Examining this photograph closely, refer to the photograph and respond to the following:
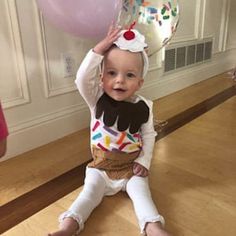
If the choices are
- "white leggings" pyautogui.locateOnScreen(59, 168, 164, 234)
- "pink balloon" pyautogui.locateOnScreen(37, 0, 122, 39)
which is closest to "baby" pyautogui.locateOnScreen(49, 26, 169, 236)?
"white leggings" pyautogui.locateOnScreen(59, 168, 164, 234)

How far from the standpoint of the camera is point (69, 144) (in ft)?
4.99

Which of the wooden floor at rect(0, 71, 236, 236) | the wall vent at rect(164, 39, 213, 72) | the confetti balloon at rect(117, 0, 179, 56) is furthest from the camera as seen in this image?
the wall vent at rect(164, 39, 213, 72)

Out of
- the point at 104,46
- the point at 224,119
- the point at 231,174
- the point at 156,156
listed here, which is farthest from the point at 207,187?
the point at 224,119

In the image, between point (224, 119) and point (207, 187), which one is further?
point (224, 119)

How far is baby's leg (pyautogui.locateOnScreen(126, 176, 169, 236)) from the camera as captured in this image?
0.85 m

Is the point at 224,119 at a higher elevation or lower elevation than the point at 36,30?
lower

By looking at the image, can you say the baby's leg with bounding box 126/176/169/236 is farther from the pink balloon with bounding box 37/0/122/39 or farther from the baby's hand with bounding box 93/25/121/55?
the pink balloon with bounding box 37/0/122/39

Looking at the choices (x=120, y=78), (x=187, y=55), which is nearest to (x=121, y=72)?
(x=120, y=78)

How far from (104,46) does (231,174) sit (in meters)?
0.75

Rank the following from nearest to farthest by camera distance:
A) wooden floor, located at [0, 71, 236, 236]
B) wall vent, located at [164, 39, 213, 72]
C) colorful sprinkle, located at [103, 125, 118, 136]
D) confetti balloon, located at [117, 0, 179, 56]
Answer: wooden floor, located at [0, 71, 236, 236], colorful sprinkle, located at [103, 125, 118, 136], confetti balloon, located at [117, 0, 179, 56], wall vent, located at [164, 39, 213, 72]

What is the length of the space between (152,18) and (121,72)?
0.53 m

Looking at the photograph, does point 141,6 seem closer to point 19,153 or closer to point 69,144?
point 69,144

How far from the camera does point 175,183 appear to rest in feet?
3.81

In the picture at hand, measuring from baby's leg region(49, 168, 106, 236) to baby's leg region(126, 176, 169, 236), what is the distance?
11 centimetres
